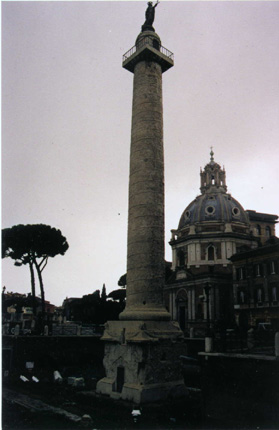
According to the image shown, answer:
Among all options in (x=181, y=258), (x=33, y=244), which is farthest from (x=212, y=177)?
(x=33, y=244)

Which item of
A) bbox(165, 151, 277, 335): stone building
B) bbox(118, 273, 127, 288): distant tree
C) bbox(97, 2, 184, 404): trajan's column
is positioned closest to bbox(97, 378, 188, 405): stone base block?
bbox(97, 2, 184, 404): trajan's column

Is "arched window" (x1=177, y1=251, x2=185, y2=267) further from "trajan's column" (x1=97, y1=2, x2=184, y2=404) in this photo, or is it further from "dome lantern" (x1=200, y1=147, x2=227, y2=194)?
"trajan's column" (x1=97, y1=2, x2=184, y2=404)

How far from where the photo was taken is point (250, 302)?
125 ft

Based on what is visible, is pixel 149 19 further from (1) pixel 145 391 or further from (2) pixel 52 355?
(2) pixel 52 355

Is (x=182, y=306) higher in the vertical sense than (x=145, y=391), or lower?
higher

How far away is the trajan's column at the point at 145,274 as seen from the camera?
41.4ft

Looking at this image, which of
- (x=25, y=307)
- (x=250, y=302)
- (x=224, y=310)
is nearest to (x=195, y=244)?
(x=224, y=310)

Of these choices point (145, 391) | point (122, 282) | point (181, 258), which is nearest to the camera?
point (145, 391)

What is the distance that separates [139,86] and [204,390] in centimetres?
1211

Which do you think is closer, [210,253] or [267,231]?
[210,253]

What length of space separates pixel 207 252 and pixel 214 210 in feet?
19.1

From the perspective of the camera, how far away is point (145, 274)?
13.9 m

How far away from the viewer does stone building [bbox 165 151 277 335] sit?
4349 cm

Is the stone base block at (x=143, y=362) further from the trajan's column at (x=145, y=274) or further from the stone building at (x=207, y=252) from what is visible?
the stone building at (x=207, y=252)
